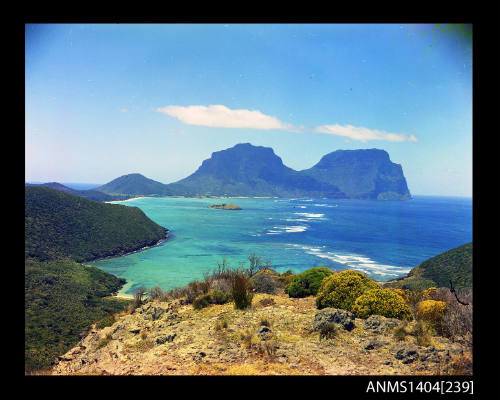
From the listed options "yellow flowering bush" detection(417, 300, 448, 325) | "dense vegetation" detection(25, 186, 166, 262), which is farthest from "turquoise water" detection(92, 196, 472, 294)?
"yellow flowering bush" detection(417, 300, 448, 325)

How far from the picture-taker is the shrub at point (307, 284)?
882 centimetres

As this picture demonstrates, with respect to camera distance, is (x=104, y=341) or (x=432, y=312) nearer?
(x=432, y=312)

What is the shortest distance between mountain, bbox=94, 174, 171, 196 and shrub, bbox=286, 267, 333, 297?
11328 centimetres

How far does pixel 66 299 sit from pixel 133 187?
111377mm

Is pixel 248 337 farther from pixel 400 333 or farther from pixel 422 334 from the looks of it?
pixel 422 334

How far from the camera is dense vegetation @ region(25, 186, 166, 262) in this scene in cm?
3000

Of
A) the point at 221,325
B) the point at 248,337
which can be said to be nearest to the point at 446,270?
the point at 221,325

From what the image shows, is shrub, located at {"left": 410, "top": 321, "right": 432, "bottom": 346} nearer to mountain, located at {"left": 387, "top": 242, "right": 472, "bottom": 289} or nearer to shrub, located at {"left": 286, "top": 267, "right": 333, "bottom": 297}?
shrub, located at {"left": 286, "top": 267, "right": 333, "bottom": 297}

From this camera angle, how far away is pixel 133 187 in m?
→ 124

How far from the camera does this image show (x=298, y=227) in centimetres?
8694
